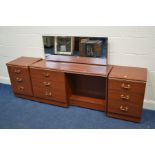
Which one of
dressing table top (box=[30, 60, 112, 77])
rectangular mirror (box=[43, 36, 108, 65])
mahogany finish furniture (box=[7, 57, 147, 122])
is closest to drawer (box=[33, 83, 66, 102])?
mahogany finish furniture (box=[7, 57, 147, 122])

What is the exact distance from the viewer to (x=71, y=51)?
2.61m

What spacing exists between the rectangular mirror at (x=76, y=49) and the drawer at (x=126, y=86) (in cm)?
41

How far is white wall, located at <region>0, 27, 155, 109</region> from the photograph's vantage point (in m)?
2.20

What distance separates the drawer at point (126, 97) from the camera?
2.11m

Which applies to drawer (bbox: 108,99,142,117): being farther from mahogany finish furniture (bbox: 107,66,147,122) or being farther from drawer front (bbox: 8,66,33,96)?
drawer front (bbox: 8,66,33,96)

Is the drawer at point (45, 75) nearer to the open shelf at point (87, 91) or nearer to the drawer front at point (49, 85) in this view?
the drawer front at point (49, 85)

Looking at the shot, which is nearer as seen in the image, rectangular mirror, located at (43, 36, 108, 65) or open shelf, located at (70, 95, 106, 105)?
rectangular mirror, located at (43, 36, 108, 65)

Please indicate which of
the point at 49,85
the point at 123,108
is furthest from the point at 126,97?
the point at 49,85

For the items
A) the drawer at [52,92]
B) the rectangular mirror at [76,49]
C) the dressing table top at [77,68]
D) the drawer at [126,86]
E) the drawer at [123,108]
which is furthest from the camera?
the drawer at [52,92]

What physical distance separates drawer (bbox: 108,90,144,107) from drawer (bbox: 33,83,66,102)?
0.69 meters

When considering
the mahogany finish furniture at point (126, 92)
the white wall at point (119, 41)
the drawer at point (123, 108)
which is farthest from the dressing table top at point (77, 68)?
the drawer at point (123, 108)

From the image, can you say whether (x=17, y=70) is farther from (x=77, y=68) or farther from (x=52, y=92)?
(x=77, y=68)

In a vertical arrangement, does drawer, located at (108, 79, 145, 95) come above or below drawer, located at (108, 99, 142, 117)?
above
